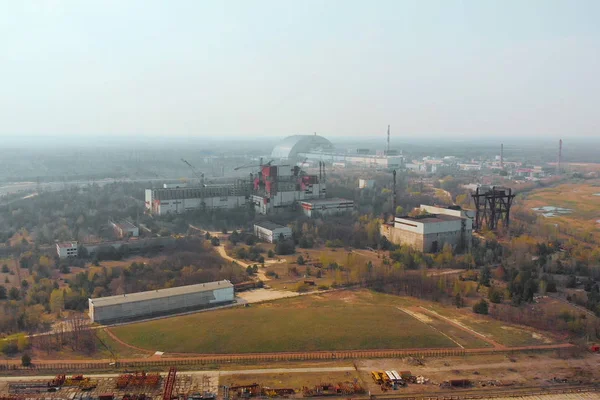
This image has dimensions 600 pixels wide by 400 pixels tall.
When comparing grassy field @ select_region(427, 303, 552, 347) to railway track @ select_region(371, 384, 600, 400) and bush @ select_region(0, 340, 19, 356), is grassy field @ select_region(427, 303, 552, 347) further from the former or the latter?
bush @ select_region(0, 340, 19, 356)

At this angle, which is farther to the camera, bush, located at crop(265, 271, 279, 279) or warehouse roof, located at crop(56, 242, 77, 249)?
warehouse roof, located at crop(56, 242, 77, 249)

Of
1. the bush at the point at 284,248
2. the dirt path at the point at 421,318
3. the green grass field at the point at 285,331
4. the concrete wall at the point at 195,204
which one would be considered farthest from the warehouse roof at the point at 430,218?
the concrete wall at the point at 195,204

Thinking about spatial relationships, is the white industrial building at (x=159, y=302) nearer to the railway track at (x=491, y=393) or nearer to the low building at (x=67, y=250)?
the low building at (x=67, y=250)

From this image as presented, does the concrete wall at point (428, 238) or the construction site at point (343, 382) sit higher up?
the concrete wall at point (428, 238)

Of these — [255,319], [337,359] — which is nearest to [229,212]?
[255,319]

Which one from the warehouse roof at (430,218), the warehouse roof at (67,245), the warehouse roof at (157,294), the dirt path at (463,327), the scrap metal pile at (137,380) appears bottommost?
the dirt path at (463,327)

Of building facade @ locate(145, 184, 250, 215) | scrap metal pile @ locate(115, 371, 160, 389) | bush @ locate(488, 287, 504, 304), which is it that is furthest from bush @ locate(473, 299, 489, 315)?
building facade @ locate(145, 184, 250, 215)

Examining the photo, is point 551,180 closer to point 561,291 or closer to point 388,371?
point 561,291
